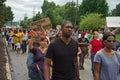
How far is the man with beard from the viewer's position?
618 cm

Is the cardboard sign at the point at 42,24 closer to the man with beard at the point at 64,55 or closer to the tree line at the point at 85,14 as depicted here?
the man with beard at the point at 64,55

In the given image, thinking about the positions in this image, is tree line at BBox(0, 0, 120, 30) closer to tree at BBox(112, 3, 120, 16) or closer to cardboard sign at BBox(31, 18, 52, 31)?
tree at BBox(112, 3, 120, 16)

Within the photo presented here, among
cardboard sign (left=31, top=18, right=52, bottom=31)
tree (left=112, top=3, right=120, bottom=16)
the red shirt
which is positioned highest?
cardboard sign (left=31, top=18, right=52, bottom=31)

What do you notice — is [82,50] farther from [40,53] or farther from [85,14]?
[85,14]

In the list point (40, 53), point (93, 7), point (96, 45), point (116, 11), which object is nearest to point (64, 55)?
point (40, 53)

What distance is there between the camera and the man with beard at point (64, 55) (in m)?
6.18

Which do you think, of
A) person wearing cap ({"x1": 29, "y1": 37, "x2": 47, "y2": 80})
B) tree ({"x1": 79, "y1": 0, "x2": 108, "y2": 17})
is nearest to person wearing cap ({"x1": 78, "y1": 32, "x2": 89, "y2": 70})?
person wearing cap ({"x1": 29, "y1": 37, "x2": 47, "y2": 80})

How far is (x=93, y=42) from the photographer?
13.6 m

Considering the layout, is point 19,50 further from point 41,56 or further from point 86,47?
point 41,56

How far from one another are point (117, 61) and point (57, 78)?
0.95m

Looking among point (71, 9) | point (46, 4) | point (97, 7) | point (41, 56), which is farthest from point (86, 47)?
point (46, 4)

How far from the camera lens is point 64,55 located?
6.16 m

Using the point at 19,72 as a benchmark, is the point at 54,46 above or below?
above

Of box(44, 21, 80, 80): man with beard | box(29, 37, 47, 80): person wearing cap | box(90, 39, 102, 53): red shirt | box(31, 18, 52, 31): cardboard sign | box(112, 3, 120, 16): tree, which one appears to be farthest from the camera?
box(112, 3, 120, 16): tree
